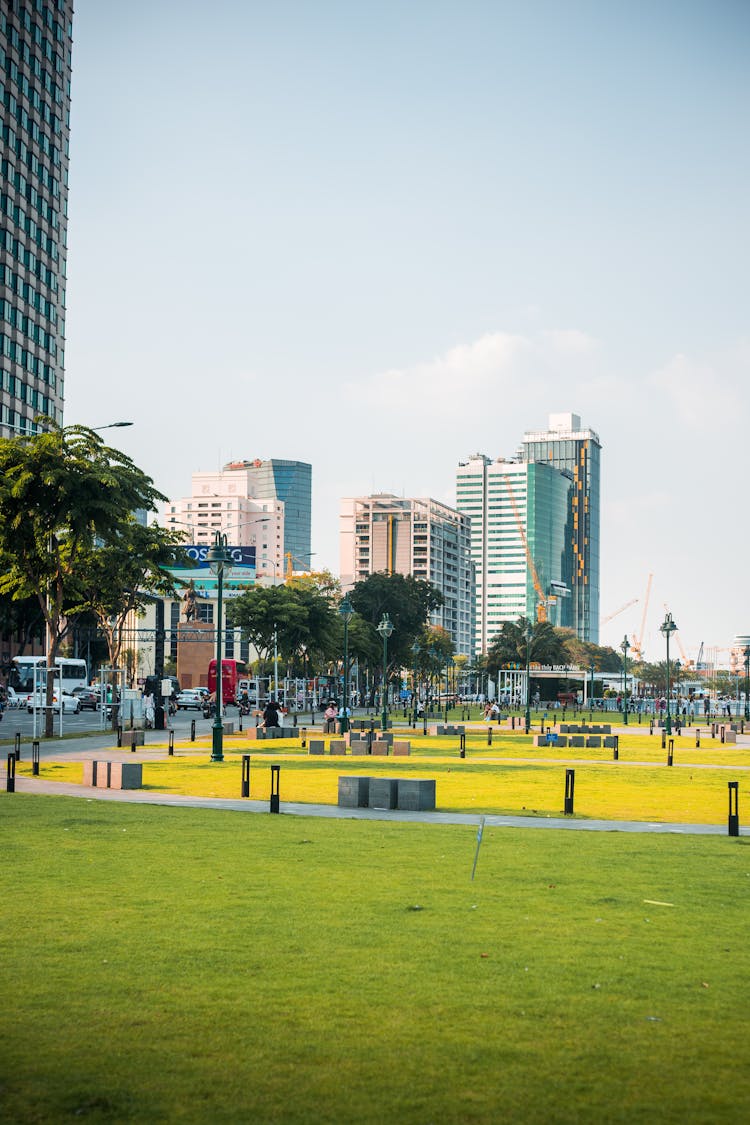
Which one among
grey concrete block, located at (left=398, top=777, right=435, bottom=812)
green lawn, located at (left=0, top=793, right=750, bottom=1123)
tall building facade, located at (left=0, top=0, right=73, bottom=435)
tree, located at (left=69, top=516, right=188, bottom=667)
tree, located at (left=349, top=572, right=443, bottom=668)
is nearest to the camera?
green lawn, located at (left=0, top=793, right=750, bottom=1123)

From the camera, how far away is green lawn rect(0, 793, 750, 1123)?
6.91 meters

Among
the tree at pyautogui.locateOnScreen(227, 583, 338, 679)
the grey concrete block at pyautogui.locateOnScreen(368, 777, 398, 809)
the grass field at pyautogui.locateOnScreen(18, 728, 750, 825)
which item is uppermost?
the tree at pyautogui.locateOnScreen(227, 583, 338, 679)

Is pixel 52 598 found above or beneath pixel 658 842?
above

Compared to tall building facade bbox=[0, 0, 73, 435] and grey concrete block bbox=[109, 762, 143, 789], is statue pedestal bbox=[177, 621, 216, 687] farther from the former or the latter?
grey concrete block bbox=[109, 762, 143, 789]

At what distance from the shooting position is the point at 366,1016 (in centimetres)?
850

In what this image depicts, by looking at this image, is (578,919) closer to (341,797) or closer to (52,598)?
(341,797)

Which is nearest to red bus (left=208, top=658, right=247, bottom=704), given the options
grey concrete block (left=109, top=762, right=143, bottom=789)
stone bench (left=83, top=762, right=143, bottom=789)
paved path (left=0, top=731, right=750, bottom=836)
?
paved path (left=0, top=731, right=750, bottom=836)

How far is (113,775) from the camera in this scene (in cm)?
2706

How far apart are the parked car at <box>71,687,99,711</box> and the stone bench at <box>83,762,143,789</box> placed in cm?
5687

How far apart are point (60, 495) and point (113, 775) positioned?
17414mm

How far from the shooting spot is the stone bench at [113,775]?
2697 centimetres

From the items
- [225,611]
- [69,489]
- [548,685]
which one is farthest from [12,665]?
[548,685]

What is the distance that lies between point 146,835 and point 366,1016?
34.2 feet

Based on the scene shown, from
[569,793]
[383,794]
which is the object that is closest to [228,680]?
[383,794]
